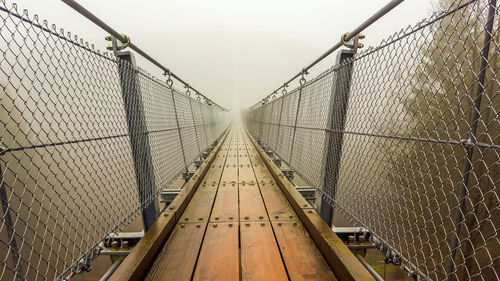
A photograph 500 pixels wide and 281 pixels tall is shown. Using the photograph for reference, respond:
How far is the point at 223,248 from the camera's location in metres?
1.91

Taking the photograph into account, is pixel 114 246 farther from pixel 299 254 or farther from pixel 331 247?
pixel 331 247

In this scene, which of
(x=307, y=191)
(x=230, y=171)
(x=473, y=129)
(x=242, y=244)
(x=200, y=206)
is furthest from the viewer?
(x=230, y=171)

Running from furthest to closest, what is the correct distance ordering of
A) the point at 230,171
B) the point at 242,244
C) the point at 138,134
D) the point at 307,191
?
the point at 230,171 → the point at 307,191 → the point at 138,134 → the point at 242,244

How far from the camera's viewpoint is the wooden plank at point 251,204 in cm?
245

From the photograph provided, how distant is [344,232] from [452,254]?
1081 millimetres

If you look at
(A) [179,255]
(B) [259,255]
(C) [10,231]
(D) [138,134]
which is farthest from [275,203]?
(C) [10,231]

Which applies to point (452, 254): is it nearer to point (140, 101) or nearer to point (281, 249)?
point (281, 249)

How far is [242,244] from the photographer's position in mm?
1972

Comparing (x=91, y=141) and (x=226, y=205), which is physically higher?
(x=91, y=141)

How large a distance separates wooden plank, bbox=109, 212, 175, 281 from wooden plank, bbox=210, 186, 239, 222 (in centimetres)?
53

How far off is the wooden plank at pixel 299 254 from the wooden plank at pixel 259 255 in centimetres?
6

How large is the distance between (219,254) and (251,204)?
0.98 metres

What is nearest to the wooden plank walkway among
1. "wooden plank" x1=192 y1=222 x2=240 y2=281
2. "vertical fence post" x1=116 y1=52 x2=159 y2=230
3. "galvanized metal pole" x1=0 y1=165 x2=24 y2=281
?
"wooden plank" x1=192 y1=222 x2=240 y2=281

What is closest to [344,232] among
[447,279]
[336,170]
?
[336,170]
